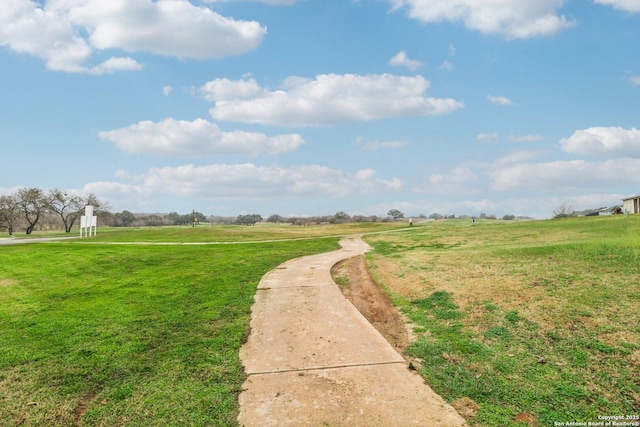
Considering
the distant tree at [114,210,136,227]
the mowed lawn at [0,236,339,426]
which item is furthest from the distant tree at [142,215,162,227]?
the mowed lawn at [0,236,339,426]

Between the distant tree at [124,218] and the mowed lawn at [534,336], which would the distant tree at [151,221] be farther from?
the mowed lawn at [534,336]

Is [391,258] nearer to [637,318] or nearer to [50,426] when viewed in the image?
[637,318]

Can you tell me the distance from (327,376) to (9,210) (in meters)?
87.3

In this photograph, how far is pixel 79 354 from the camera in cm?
716

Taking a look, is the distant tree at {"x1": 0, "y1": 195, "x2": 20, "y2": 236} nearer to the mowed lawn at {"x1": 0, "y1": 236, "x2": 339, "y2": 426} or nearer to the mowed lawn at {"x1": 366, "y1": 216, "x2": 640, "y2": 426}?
the mowed lawn at {"x1": 0, "y1": 236, "x2": 339, "y2": 426}

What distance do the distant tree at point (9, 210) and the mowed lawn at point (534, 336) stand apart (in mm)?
83239

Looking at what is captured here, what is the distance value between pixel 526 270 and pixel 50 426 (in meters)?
13.1

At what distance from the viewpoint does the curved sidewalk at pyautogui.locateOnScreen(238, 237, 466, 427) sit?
480 centimetres

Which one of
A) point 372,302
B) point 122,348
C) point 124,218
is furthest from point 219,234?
point 124,218

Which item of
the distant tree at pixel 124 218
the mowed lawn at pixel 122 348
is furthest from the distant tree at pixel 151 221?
the mowed lawn at pixel 122 348

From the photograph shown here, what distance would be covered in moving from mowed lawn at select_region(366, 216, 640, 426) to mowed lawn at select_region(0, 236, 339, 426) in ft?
12.3

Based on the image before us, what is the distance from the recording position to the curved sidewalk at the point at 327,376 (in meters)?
4.80

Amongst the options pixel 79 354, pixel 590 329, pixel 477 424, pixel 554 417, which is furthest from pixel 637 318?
pixel 79 354

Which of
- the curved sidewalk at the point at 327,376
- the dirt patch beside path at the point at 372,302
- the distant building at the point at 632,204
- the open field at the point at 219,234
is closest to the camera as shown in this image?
the curved sidewalk at the point at 327,376
